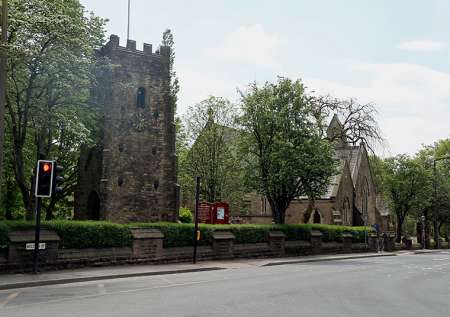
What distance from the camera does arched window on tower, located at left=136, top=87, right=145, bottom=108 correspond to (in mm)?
33219

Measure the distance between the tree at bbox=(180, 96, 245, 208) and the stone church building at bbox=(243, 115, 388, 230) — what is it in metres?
6.24

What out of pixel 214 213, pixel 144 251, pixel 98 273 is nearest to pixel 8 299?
pixel 98 273

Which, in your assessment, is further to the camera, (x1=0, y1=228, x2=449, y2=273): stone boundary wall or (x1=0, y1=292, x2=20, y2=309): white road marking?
(x1=0, y1=228, x2=449, y2=273): stone boundary wall

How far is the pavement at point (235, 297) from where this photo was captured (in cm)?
975

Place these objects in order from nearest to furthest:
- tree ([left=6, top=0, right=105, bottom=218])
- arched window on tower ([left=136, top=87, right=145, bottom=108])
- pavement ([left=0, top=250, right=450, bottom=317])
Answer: pavement ([left=0, top=250, right=450, bottom=317]) < tree ([left=6, top=0, right=105, bottom=218]) < arched window on tower ([left=136, top=87, right=145, bottom=108])

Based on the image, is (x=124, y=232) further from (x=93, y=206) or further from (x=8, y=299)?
(x=93, y=206)

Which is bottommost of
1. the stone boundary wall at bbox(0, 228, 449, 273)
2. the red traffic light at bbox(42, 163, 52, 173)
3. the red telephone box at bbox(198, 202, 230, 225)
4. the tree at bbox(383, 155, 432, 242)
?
the stone boundary wall at bbox(0, 228, 449, 273)

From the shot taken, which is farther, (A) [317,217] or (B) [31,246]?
(A) [317,217]

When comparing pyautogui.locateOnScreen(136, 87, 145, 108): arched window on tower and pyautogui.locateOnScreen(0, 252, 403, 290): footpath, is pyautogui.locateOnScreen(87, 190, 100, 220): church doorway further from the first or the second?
pyautogui.locateOnScreen(0, 252, 403, 290): footpath

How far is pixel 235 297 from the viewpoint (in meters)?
11.7

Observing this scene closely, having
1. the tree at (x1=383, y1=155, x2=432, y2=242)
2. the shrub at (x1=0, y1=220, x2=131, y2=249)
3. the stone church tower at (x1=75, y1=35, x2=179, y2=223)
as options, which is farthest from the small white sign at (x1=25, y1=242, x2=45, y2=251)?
the tree at (x1=383, y1=155, x2=432, y2=242)

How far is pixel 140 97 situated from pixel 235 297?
23609 mm

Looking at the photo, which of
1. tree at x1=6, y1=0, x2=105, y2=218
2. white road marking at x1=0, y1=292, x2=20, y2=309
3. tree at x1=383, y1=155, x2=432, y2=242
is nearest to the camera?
white road marking at x1=0, y1=292, x2=20, y2=309

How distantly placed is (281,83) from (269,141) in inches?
158
